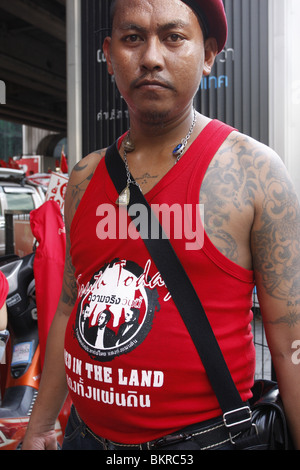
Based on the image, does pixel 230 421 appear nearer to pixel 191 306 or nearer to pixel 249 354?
pixel 249 354

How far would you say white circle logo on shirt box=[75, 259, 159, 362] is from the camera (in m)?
1.28

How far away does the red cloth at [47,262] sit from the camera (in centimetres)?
271

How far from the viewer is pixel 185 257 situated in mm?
1275

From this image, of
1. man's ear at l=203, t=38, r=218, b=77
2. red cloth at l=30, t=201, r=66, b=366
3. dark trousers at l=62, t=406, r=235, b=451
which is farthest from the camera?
red cloth at l=30, t=201, r=66, b=366

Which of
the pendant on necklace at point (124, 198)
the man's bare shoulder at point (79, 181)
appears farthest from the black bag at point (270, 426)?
the man's bare shoulder at point (79, 181)

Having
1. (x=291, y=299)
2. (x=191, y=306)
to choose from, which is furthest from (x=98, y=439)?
(x=291, y=299)

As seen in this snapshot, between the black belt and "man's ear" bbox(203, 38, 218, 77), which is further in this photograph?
"man's ear" bbox(203, 38, 218, 77)

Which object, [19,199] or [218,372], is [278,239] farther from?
[19,199]

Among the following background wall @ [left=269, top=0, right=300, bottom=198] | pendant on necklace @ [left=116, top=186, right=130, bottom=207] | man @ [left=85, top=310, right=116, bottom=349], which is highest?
background wall @ [left=269, top=0, right=300, bottom=198]

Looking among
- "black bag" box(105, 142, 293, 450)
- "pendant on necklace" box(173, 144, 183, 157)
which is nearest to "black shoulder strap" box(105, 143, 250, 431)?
"black bag" box(105, 142, 293, 450)

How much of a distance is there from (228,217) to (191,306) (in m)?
0.27

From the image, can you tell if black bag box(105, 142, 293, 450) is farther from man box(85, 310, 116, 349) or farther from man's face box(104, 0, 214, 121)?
man's face box(104, 0, 214, 121)

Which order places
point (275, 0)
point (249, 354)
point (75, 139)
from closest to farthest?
point (249, 354), point (275, 0), point (75, 139)

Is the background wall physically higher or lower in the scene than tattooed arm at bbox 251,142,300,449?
higher
